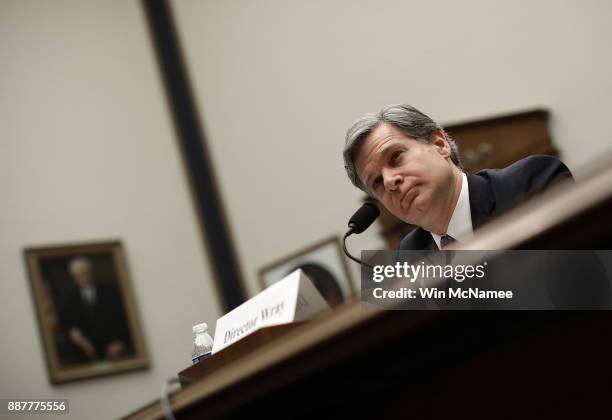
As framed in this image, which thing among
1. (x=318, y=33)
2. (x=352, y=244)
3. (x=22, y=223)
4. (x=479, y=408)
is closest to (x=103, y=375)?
(x=22, y=223)

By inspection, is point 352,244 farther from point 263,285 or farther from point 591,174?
point 591,174

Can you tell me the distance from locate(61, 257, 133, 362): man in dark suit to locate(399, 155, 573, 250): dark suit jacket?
12.0ft

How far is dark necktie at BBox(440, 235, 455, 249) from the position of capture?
90.8 inches

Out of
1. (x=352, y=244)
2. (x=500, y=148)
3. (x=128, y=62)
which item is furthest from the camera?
(x=128, y=62)

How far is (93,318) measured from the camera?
18.2 feet

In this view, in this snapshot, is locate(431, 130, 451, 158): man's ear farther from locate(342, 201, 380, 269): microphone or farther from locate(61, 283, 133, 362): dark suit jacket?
locate(61, 283, 133, 362): dark suit jacket

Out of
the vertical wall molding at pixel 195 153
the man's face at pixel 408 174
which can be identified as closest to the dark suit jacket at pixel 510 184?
the man's face at pixel 408 174

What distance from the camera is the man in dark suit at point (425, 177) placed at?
2.19 m

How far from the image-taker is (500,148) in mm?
4695

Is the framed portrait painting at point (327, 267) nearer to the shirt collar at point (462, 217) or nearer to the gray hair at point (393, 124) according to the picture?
the gray hair at point (393, 124)

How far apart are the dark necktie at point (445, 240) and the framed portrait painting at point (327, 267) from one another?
3005 millimetres

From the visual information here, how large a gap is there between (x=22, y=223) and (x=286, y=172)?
200cm

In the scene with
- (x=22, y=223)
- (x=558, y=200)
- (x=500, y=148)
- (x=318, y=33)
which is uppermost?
(x=318, y=33)

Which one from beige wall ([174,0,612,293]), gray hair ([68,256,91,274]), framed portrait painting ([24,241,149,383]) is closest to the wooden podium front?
beige wall ([174,0,612,293])
